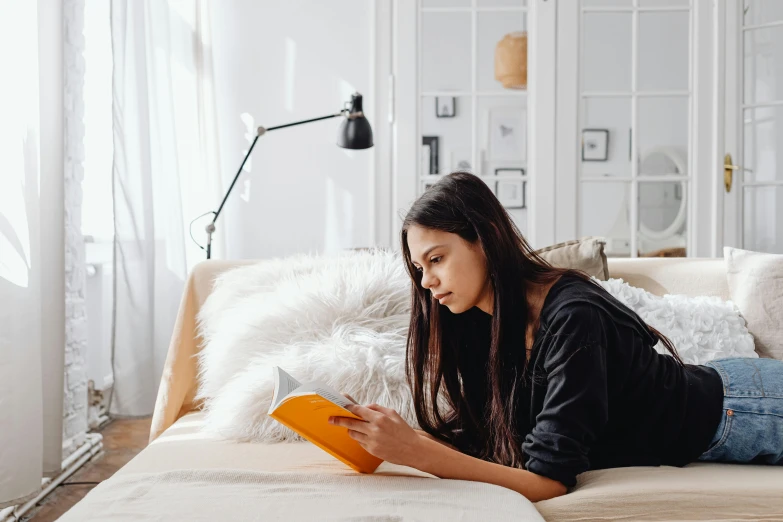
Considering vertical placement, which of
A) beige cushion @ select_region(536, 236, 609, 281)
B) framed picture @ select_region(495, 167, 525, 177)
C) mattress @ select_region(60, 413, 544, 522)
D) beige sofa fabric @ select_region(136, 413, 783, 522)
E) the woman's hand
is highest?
framed picture @ select_region(495, 167, 525, 177)

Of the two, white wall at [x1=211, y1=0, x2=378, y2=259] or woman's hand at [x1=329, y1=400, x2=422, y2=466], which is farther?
white wall at [x1=211, y1=0, x2=378, y2=259]

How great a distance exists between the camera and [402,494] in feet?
3.70

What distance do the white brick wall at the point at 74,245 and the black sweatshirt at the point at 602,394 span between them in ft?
5.11

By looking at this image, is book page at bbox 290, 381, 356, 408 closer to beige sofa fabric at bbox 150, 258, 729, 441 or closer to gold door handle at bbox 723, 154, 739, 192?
beige sofa fabric at bbox 150, 258, 729, 441

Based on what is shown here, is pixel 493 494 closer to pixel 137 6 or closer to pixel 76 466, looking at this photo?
pixel 76 466

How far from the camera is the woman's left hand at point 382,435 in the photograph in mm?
1171

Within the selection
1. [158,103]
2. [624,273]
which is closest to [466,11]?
[158,103]

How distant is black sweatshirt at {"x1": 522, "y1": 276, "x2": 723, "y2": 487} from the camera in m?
1.17

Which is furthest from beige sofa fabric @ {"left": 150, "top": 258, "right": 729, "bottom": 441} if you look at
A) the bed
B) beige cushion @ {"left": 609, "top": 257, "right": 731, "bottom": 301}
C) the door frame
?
the door frame

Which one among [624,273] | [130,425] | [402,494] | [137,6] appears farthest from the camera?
[130,425]

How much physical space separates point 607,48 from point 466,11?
73 centimetres

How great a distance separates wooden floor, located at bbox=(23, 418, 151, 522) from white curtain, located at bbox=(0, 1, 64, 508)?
0.13m

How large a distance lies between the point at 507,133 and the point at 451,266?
2.48 m

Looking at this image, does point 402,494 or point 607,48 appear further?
point 607,48
